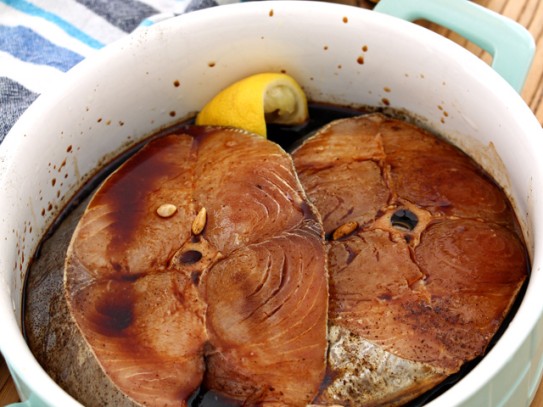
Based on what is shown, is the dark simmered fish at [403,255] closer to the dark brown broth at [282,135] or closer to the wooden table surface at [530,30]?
the dark brown broth at [282,135]

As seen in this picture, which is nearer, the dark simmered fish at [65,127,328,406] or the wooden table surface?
the dark simmered fish at [65,127,328,406]

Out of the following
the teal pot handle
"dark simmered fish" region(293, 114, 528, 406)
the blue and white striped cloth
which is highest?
the teal pot handle

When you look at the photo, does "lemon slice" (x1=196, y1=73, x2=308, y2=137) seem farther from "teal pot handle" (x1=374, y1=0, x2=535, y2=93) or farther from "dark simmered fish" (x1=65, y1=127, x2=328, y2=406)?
"teal pot handle" (x1=374, y1=0, x2=535, y2=93)

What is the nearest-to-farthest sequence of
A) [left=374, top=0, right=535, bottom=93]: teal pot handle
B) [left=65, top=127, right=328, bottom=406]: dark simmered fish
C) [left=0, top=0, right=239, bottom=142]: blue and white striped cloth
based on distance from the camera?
[left=65, top=127, right=328, bottom=406]: dark simmered fish, [left=374, top=0, right=535, bottom=93]: teal pot handle, [left=0, top=0, right=239, bottom=142]: blue and white striped cloth

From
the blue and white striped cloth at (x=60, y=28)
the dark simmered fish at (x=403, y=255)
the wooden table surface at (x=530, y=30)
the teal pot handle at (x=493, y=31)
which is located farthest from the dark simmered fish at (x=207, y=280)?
the wooden table surface at (x=530, y=30)

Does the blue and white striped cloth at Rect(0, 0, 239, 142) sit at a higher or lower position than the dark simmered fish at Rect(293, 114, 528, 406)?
lower

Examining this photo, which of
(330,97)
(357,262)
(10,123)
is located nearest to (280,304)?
(357,262)

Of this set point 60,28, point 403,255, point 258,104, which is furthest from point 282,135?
point 60,28

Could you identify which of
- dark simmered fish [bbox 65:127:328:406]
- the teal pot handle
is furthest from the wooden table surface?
dark simmered fish [bbox 65:127:328:406]
